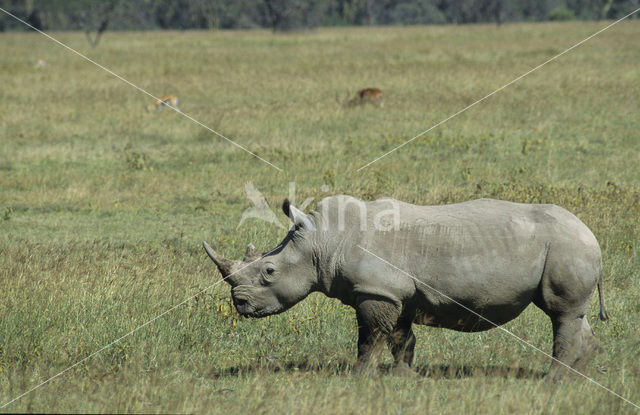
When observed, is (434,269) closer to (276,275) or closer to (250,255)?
(276,275)

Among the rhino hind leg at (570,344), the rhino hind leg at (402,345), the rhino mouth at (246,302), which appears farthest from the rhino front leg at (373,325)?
the rhino hind leg at (570,344)

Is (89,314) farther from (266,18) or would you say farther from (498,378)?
(266,18)

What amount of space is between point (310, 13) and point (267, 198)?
Result: 7453 centimetres

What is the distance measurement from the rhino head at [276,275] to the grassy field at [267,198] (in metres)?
0.55

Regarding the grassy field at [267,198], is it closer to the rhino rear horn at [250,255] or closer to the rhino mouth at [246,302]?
the rhino mouth at [246,302]

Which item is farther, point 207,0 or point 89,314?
point 207,0

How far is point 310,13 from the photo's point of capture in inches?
3319

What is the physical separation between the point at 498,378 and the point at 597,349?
0.90 meters

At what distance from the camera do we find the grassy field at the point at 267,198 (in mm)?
5652

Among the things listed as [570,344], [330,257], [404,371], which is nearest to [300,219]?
[330,257]

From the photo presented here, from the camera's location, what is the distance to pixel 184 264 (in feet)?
29.3

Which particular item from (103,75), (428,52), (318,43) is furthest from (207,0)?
(103,75)

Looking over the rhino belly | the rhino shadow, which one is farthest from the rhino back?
the rhino shadow

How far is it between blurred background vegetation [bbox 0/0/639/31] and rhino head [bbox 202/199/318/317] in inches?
2858
